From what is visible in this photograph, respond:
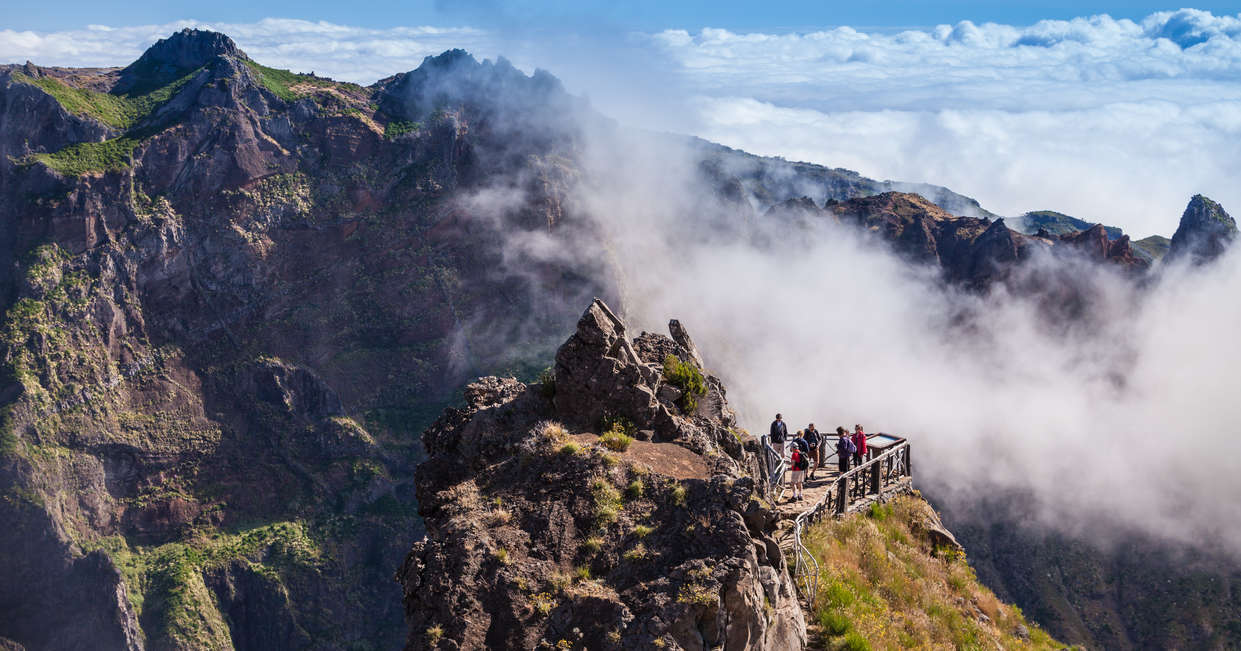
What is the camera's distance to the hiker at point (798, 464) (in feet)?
89.8

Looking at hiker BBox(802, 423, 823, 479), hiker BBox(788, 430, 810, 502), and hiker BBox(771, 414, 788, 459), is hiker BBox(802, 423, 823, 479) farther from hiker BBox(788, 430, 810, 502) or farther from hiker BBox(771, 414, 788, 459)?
hiker BBox(771, 414, 788, 459)

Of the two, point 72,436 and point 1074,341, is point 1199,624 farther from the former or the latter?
point 72,436

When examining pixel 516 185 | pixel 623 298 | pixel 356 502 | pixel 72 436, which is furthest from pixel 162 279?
Answer: pixel 623 298

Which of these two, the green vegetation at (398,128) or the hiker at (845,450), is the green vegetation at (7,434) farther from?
the hiker at (845,450)

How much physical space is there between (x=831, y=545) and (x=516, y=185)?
15741 centimetres

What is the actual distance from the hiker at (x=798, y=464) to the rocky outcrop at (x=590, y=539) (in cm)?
594

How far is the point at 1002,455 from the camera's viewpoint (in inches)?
6142

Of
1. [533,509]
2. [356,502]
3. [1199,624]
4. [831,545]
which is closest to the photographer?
[533,509]

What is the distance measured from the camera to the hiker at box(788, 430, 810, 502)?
2736 centimetres

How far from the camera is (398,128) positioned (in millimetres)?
175000

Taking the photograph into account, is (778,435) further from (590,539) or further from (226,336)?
(226,336)

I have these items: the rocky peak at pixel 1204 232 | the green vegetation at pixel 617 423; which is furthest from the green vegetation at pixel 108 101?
the rocky peak at pixel 1204 232

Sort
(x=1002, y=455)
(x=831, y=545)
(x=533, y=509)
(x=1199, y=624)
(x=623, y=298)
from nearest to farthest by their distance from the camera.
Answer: (x=533, y=509) < (x=831, y=545) < (x=1199, y=624) < (x=1002, y=455) < (x=623, y=298)

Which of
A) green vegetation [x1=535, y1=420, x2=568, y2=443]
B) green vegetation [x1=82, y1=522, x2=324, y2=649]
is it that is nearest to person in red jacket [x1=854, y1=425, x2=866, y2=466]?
green vegetation [x1=535, y1=420, x2=568, y2=443]
